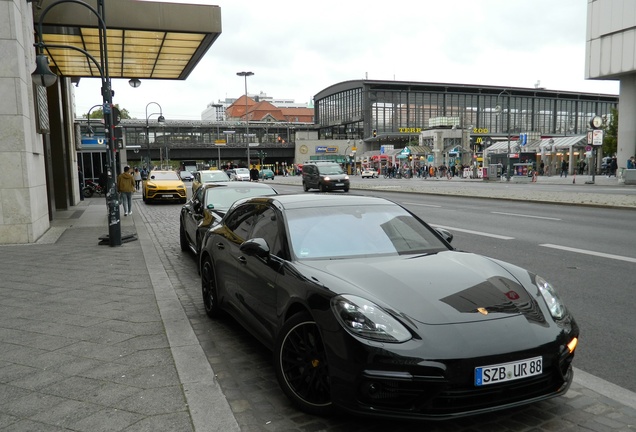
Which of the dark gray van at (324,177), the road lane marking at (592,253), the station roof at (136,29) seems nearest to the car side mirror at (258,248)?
the road lane marking at (592,253)

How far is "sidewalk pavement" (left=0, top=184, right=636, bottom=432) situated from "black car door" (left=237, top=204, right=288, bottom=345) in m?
0.54

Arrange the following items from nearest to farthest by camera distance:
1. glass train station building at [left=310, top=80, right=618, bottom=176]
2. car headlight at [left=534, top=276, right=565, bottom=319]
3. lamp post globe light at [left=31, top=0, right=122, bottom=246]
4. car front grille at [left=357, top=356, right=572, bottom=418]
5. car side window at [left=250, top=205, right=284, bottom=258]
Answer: car front grille at [left=357, top=356, right=572, bottom=418] → car headlight at [left=534, top=276, right=565, bottom=319] → car side window at [left=250, top=205, right=284, bottom=258] → lamp post globe light at [left=31, top=0, right=122, bottom=246] → glass train station building at [left=310, top=80, right=618, bottom=176]

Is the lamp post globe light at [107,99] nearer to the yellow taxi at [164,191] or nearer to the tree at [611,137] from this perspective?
the yellow taxi at [164,191]

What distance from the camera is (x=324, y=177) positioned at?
32.8 meters

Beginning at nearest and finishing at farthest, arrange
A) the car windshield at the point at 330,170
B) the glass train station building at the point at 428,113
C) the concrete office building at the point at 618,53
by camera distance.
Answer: the car windshield at the point at 330,170
the concrete office building at the point at 618,53
the glass train station building at the point at 428,113

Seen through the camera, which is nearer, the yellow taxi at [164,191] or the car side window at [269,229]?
the car side window at [269,229]

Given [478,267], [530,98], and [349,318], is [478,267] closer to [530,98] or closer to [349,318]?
[349,318]

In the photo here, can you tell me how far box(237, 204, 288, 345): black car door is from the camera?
4.09 meters

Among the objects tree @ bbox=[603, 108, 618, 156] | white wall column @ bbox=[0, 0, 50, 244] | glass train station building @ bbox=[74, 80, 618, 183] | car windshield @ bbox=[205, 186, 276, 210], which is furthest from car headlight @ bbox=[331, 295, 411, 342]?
glass train station building @ bbox=[74, 80, 618, 183]

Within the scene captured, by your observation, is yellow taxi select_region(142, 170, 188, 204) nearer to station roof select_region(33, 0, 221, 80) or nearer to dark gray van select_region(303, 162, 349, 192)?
station roof select_region(33, 0, 221, 80)

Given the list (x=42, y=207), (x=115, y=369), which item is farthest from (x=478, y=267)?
(x=42, y=207)

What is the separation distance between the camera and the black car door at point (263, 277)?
4.09m

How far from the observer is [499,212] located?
658 inches

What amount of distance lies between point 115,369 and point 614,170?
165ft
